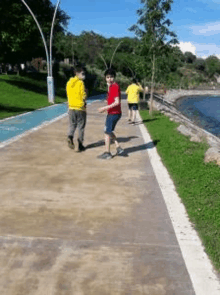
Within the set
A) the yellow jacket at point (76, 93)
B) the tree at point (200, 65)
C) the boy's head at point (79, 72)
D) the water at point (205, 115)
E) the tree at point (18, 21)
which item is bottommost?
the water at point (205, 115)

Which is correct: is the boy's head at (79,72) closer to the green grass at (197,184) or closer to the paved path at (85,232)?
the paved path at (85,232)

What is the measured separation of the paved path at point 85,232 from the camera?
2.53 meters

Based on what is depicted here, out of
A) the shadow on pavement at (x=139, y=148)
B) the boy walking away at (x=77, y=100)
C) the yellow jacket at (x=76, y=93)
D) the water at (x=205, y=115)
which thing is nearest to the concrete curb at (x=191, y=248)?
the shadow on pavement at (x=139, y=148)

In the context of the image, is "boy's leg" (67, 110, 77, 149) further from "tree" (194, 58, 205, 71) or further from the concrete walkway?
"tree" (194, 58, 205, 71)

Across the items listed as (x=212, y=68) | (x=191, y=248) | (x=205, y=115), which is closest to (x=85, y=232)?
(x=191, y=248)

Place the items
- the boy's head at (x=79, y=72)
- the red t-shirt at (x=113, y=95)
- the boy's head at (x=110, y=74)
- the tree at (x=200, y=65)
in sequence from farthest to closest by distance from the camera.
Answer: the tree at (x=200, y=65)
the boy's head at (x=79, y=72)
the red t-shirt at (x=113, y=95)
the boy's head at (x=110, y=74)

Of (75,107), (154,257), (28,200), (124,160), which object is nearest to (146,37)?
(75,107)

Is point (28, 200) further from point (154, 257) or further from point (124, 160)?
point (124, 160)

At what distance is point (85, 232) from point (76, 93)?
14.0 ft

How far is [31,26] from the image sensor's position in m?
25.3

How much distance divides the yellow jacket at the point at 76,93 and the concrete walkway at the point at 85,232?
1598mm

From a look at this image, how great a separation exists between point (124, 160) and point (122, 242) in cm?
338

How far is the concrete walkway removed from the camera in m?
2.53

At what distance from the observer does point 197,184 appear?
4.85 m
